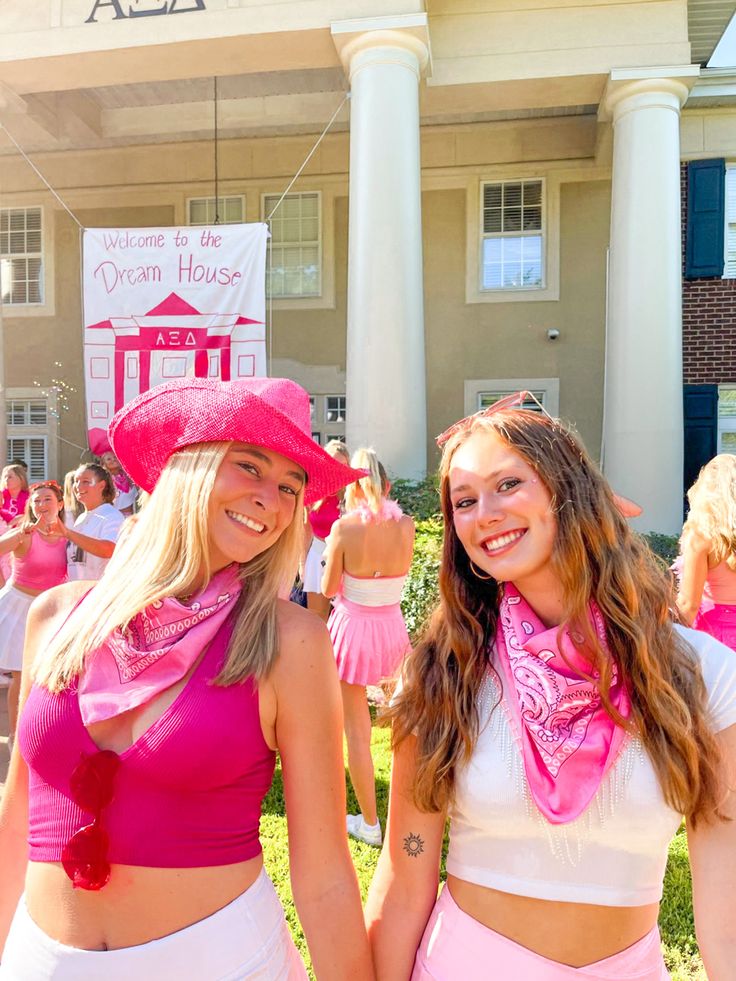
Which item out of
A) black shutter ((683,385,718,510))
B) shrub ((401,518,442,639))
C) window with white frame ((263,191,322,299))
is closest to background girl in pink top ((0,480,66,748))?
shrub ((401,518,442,639))

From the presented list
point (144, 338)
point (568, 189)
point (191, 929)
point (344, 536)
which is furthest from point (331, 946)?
point (568, 189)

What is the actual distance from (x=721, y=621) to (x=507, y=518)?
2.90 meters

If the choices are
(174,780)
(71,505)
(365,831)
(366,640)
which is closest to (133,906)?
(174,780)

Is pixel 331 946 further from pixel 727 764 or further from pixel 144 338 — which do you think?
pixel 144 338

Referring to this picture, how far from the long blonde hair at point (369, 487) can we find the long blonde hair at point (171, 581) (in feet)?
9.12

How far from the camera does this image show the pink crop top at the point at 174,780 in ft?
4.46

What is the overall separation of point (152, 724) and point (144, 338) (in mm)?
8928

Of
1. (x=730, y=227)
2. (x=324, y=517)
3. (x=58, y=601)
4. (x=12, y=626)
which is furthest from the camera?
(x=730, y=227)

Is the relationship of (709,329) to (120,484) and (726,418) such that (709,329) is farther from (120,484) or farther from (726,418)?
(120,484)

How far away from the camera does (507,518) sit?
4.94 feet

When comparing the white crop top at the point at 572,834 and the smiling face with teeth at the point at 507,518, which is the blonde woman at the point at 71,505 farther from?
the white crop top at the point at 572,834

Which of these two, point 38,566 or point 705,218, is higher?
point 705,218

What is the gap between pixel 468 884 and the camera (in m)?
1.43

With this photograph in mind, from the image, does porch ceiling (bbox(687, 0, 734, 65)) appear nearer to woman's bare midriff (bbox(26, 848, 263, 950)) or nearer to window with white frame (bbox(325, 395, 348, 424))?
window with white frame (bbox(325, 395, 348, 424))
